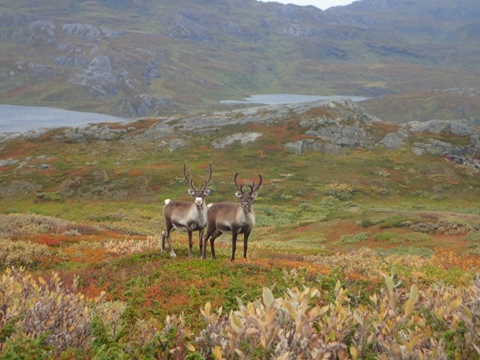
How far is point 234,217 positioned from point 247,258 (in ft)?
5.83

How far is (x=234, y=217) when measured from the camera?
549 inches

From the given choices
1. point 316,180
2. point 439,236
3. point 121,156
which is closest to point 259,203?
point 316,180

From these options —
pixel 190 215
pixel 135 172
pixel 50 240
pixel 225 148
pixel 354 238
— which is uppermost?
pixel 190 215

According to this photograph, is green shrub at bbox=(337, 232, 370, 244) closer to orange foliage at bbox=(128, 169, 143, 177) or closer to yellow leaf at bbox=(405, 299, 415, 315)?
yellow leaf at bbox=(405, 299, 415, 315)

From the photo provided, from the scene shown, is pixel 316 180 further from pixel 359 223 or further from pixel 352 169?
pixel 359 223

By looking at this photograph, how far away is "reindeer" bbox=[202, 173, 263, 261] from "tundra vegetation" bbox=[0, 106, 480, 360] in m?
1.07

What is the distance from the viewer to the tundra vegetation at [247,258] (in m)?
4.09

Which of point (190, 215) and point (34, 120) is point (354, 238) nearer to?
point (190, 215)

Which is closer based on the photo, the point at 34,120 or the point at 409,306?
the point at 409,306

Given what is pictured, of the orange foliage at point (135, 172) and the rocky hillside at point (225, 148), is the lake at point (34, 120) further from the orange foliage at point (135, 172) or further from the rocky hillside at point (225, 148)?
the orange foliage at point (135, 172)

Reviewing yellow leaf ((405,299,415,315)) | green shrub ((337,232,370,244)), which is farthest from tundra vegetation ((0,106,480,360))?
green shrub ((337,232,370,244))

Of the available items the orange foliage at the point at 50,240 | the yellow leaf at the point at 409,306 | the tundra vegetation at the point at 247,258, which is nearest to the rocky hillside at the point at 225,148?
the tundra vegetation at the point at 247,258

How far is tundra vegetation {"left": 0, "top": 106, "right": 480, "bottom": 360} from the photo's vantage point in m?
4.09

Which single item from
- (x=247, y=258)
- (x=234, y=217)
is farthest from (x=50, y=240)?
(x=234, y=217)
